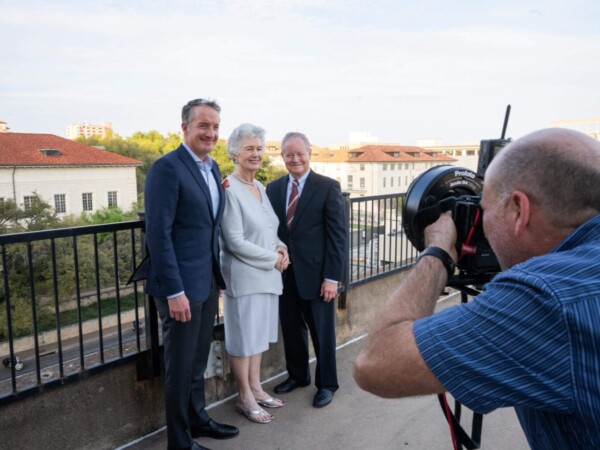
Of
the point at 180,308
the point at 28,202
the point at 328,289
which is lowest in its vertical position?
the point at 28,202

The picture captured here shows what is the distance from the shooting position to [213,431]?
3.09m

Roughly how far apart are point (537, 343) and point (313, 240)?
114 inches

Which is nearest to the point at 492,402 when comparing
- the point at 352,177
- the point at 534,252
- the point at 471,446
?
the point at 534,252

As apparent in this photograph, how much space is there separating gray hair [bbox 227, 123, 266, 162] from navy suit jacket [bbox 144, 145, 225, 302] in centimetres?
52

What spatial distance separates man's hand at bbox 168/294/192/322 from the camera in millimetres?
2674

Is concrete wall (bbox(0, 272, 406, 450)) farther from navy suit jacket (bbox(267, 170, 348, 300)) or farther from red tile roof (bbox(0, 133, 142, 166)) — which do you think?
red tile roof (bbox(0, 133, 142, 166))

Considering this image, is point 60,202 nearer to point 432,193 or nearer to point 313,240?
point 313,240

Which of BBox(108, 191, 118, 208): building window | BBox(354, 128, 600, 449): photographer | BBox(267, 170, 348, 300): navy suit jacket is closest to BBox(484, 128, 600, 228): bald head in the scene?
BBox(354, 128, 600, 449): photographer

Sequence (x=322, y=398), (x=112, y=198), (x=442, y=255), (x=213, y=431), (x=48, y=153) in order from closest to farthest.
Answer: (x=442, y=255)
(x=213, y=431)
(x=322, y=398)
(x=48, y=153)
(x=112, y=198)

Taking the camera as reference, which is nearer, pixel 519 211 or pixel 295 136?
pixel 519 211

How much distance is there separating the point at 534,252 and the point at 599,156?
213 millimetres

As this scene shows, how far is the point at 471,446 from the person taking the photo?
54.5 inches

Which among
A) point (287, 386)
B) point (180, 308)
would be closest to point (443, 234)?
point (180, 308)

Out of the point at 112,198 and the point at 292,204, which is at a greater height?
the point at 292,204
